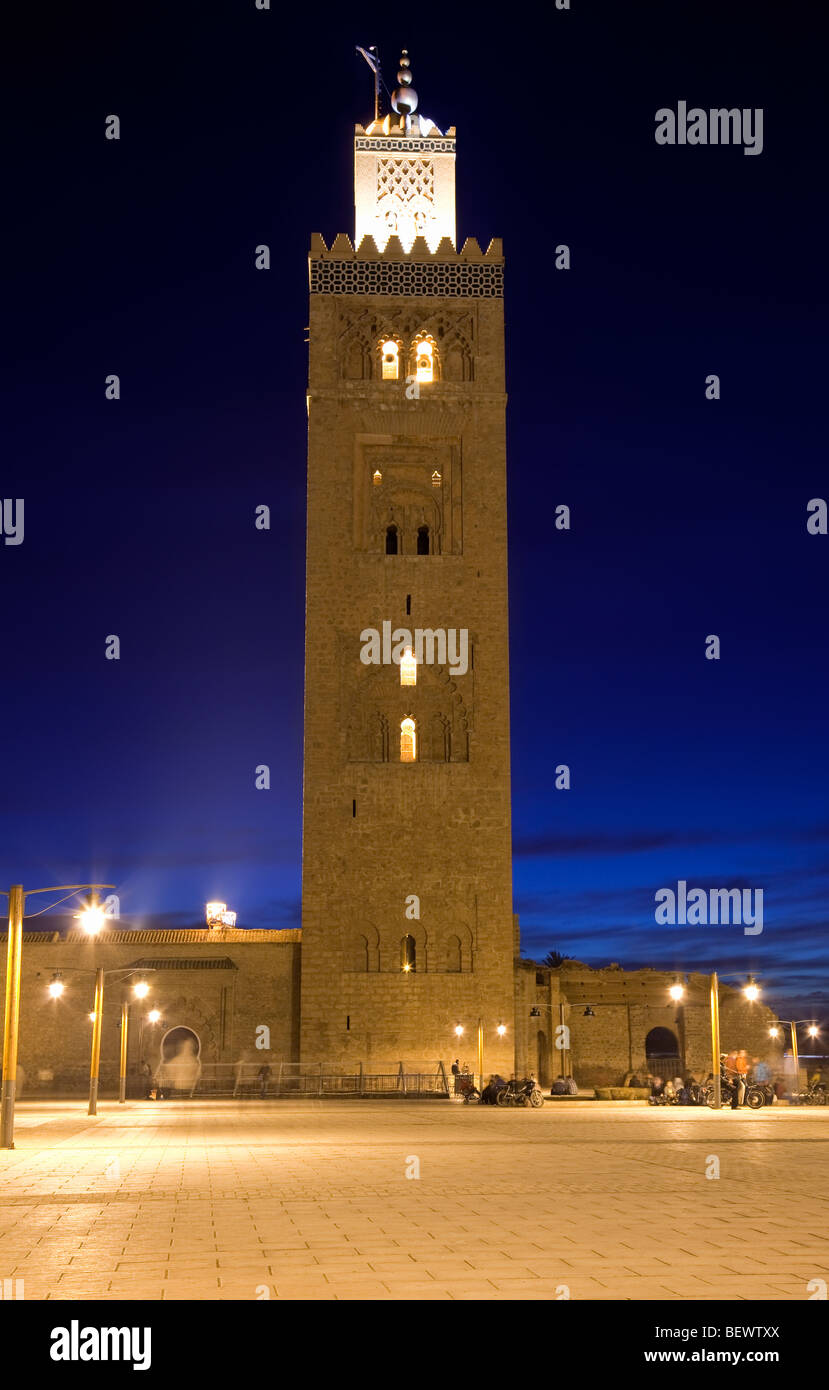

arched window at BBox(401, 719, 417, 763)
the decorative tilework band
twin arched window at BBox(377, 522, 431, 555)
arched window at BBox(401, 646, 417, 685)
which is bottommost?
arched window at BBox(401, 719, 417, 763)

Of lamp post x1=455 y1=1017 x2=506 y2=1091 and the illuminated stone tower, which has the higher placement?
the illuminated stone tower

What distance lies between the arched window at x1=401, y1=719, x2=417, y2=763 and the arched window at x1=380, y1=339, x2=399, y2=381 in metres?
11.5

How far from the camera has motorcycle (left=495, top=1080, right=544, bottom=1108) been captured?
3089 centimetres

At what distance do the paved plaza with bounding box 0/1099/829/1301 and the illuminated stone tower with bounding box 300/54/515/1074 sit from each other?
836 inches

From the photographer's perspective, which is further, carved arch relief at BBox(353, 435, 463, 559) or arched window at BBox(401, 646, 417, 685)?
carved arch relief at BBox(353, 435, 463, 559)

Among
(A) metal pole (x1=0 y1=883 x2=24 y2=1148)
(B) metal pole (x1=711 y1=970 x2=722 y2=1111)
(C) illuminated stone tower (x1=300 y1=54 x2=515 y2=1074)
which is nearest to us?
(A) metal pole (x1=0 y1=883 x2=24 y2=1148)

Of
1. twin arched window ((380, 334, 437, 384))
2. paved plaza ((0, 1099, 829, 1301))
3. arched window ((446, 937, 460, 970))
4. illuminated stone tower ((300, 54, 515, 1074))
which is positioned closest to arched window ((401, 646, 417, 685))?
illuminated stone tower ((300, 54, 515, 1074))

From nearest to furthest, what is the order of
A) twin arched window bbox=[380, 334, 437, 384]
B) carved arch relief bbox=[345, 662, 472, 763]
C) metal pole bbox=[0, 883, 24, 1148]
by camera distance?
metal pole bbox=[0, 883, 24, 1148], carved arch relief bbox=[345, 662, 472, 763], twin arched window bbox=[380, 334, 437, 384]

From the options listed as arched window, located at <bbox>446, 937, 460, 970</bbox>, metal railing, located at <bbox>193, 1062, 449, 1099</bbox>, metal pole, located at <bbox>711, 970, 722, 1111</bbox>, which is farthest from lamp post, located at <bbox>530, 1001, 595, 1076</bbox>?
metal pole, located at <bbox>711, 970, 722, 1111</bbox>

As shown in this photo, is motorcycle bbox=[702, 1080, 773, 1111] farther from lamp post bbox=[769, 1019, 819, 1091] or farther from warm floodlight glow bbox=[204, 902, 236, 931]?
warm floodlight glow bbox=[204, 902, 236, 931]

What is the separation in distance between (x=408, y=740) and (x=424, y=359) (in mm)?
12864

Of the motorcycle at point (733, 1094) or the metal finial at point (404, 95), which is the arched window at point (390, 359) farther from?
the motorcycle at point (733, 1094)

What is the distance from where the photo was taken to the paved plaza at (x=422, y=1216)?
22.9 ft

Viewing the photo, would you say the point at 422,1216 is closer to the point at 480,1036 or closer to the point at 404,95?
the point at 480,1036
